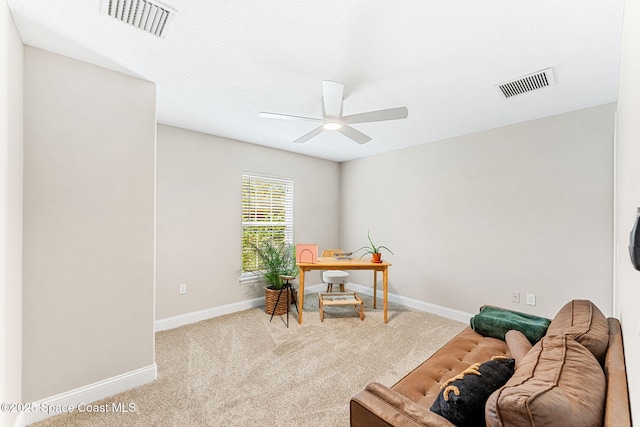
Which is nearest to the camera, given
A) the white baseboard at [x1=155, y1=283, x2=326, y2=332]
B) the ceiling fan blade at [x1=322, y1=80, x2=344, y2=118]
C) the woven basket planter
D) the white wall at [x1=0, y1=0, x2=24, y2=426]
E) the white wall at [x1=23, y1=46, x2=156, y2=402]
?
the white wall at [x1=0, y1=0, x2=24, y2=426]

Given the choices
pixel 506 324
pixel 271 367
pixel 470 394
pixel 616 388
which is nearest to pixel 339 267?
pixel 271 367

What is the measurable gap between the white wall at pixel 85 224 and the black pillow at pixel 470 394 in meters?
2.26

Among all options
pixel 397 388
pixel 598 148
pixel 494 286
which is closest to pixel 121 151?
pixel 397 388

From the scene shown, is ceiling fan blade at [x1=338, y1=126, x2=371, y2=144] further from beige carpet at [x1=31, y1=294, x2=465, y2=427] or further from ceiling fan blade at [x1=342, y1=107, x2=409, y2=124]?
beige carpet at [x1=31, y1=294, x2=465, y2=427]

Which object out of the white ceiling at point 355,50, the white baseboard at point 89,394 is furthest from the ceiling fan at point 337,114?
the white baseboard at point 89,394

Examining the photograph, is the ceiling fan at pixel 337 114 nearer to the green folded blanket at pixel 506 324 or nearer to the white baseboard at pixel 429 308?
the green folded blanket at pixel 506 324

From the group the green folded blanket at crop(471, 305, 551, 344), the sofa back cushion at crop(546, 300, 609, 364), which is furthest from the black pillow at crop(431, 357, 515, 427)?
the green folded blanket at crop(471, 305, 551, 344)

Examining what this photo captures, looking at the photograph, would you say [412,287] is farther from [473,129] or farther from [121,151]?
[121,151]

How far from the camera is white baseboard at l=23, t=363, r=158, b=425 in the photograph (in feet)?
6.11

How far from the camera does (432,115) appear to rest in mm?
3014

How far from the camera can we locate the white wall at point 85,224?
1.86 metres

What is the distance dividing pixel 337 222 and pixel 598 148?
3652mm

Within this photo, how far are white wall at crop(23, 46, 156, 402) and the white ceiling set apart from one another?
0.27 metres

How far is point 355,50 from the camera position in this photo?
6.10 feet
